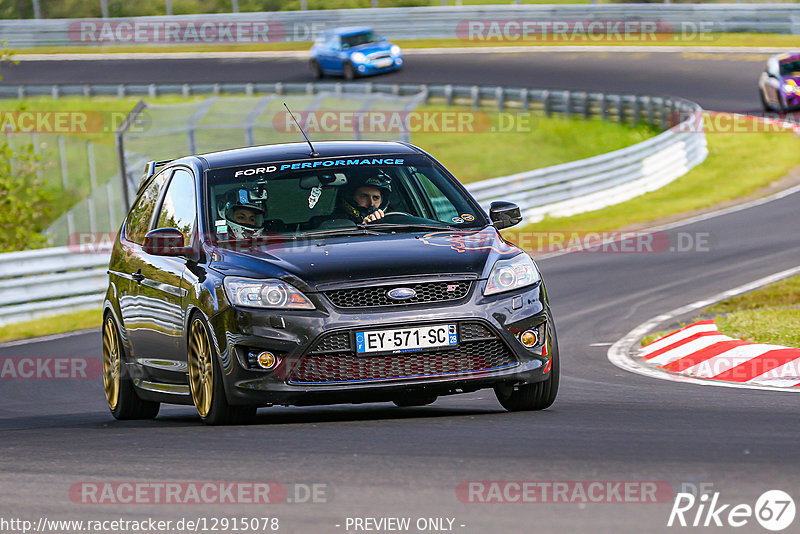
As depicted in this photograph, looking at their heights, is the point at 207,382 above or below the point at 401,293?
below

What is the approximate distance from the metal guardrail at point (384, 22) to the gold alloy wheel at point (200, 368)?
132 feet

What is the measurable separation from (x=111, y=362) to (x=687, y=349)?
15.3 feet

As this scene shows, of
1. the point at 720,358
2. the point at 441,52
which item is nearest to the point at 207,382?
the point at 720,358

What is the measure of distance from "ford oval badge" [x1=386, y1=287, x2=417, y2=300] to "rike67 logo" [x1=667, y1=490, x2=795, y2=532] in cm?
254

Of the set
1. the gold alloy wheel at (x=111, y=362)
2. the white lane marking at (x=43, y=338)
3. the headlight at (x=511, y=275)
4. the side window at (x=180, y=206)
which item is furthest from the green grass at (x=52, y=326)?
the headlight at (x=511, y=275)

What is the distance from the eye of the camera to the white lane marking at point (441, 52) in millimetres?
45312

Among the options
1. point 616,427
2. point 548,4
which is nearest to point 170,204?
point 616,427

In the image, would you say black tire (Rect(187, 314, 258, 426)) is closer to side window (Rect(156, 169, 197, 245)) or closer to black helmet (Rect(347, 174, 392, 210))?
side window (Rect(156, 169, 197, 245))

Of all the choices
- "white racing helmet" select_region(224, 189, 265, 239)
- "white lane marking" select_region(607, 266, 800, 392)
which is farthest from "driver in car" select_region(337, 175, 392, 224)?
"white lane marking" select_region(607, 266, 800, 392)

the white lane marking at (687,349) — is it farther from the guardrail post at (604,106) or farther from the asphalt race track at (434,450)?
the guardrail post at (604,106)

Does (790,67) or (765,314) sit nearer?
(765,314)

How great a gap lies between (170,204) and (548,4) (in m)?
43.2

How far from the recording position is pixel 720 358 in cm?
1059

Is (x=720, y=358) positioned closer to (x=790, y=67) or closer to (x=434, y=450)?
(x=434, y=450)
